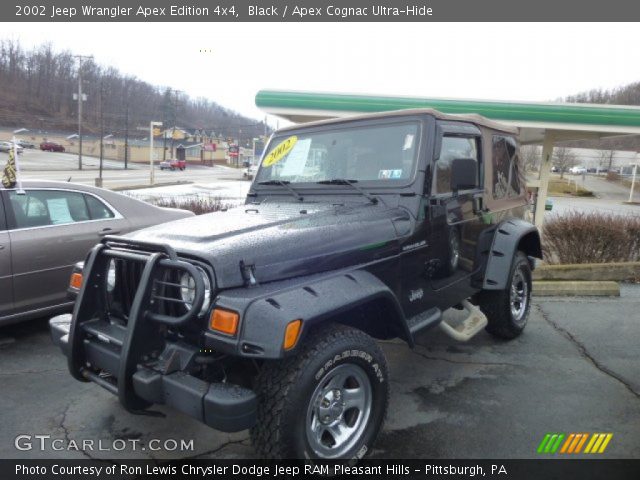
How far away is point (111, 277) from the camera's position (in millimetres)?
2975

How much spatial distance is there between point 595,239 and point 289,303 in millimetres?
7499

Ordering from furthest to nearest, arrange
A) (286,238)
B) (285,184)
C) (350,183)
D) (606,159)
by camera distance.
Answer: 1. (606,159)
2. (285,184)
3. (350,183)
4. (286,238)

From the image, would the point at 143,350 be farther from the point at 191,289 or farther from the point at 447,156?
the point at 447,156

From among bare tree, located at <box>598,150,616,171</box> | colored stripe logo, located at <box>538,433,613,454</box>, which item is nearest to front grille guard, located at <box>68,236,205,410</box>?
colored stripe logo, located at <box>538,433,613,454</box>

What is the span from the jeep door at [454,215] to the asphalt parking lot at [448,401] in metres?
0.78

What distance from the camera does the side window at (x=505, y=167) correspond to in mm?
4684

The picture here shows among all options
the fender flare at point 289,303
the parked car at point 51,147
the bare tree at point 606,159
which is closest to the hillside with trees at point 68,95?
the parked car at point 51,147

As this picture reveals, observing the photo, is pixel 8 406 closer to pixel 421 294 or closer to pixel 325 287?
pixel 325 287

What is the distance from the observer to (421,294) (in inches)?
141

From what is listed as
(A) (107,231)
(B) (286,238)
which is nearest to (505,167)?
(B) (286,238)

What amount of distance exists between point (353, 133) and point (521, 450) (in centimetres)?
257

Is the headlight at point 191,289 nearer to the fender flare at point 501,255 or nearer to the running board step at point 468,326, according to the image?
the running board step at point 468,326

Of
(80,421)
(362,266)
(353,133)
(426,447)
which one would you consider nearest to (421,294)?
(362,266)

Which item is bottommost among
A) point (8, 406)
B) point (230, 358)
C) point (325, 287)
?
point (8, 406)
